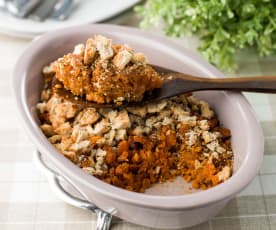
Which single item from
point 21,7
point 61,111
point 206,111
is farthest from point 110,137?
point 21,7

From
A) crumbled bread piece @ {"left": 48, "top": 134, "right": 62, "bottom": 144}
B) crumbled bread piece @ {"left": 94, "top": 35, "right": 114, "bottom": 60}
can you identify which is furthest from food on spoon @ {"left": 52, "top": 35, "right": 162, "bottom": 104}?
crumbled bread piece @ {"left": 48, "top": 134, "right": 62, "bottom": 144}

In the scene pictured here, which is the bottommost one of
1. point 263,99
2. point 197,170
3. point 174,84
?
point 263,99

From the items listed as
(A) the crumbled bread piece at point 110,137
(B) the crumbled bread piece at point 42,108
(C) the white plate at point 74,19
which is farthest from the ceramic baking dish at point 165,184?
(C) the white plate at point 74,19

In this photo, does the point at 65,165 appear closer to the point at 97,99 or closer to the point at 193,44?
the point at 97,99

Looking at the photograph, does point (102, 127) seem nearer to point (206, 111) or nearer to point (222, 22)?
point (206, 111)

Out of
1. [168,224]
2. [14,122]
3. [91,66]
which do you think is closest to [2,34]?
[14,122]
